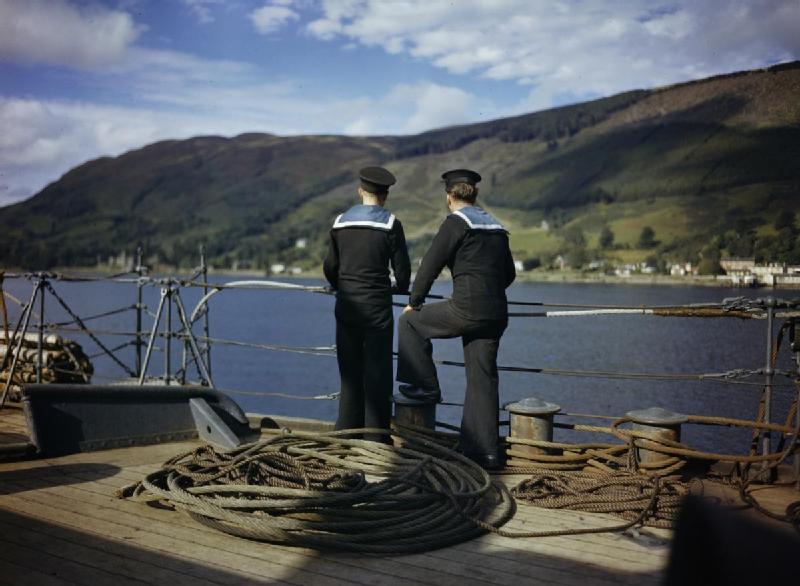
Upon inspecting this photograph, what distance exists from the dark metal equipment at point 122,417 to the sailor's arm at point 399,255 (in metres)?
1.69

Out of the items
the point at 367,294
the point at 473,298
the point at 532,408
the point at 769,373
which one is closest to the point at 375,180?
the point at 367,294

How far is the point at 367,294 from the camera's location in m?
5.21

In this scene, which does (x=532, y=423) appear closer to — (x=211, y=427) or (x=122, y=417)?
(x=211, y=427)

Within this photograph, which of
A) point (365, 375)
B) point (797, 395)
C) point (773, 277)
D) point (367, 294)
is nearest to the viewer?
point (797, 395)

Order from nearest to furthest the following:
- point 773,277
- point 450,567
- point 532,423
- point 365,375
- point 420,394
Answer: point 450,567 → point 532,423 → point 365,375 → point 420,394 → point 773,277

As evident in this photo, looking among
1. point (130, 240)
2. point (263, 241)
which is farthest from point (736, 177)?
point (130, 240)

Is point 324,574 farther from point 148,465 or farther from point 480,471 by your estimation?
point 148,465

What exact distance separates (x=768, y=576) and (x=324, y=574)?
8.21 feet

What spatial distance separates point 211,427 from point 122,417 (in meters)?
0.65

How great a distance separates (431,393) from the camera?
543cm

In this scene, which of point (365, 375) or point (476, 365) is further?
point (365, 375)

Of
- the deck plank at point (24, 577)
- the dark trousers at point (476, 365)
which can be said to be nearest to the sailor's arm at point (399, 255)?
the dark trousers at point (476, 365)

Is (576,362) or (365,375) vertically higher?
(365,375)

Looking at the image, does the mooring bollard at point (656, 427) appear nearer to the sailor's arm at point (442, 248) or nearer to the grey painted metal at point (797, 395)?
the grey painted metal at point (797, 395)
